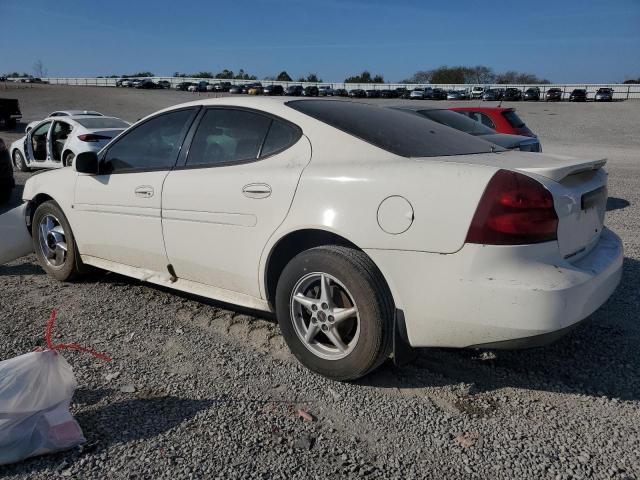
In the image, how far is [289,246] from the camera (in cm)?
323

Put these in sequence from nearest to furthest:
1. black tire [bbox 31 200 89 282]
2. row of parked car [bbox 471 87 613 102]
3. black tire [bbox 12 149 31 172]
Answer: black tire [bbox 31 200 89 282] < black tire [bbox 12 149 31 172] < row of parked car [bbox 471 87 613 102]

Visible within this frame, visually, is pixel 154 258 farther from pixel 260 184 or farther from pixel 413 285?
pixel 413 285

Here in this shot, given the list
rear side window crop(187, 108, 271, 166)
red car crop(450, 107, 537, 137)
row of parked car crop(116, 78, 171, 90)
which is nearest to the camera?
rear side window crop(187, 108, 271, 166)

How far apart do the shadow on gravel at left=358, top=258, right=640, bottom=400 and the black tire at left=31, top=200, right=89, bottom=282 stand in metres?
2.85

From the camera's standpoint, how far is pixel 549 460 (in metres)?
2.35

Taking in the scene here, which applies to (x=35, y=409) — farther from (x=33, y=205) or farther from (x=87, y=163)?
(x=33, y=205)

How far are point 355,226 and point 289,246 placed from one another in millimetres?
586

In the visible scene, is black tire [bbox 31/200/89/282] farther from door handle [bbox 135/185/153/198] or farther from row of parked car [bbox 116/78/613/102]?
row of parked car [bbox 116/78/613/102]

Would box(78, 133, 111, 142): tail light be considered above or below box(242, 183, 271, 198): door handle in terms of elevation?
below

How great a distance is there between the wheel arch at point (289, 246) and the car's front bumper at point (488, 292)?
1.35 feet

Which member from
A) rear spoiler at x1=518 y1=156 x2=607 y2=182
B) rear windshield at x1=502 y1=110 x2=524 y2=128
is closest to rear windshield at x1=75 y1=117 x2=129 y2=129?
rear windshield at x1=502 y1=110 x2=524 y2=128

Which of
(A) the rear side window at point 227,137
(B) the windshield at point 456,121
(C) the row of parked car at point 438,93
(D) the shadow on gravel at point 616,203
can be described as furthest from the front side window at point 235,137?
(C) the row of parked car at point 438,93

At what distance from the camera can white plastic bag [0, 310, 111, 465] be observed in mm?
2324

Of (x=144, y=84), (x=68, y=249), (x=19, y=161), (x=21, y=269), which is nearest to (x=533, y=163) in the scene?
(x=68, y=249)
